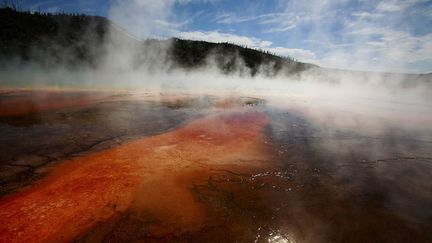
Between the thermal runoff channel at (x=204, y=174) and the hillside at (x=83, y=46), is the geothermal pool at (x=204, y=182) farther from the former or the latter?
the hillside at (x=83, y=46)

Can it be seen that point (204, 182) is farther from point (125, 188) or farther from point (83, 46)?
point (83, 46)

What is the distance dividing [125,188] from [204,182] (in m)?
0.93

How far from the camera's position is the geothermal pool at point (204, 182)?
2.15 meters

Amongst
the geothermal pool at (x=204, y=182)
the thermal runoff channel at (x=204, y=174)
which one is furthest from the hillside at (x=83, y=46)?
the geothermal pool at (x=204, y=182)

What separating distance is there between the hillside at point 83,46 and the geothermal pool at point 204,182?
14600mm

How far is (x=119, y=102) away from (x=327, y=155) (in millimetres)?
6236

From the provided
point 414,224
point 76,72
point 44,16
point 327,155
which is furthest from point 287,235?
point 44,16

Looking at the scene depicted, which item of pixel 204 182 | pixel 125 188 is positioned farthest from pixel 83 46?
pixel 204 182

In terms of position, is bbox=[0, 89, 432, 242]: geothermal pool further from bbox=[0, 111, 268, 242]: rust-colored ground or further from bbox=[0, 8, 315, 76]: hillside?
bbox=[0, 8, 315, 76]: hillside

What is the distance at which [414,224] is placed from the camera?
7.70ft

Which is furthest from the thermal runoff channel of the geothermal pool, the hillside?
the hillside

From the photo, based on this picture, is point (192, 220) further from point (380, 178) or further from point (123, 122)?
point (123, 122)

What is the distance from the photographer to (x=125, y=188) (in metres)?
2.76

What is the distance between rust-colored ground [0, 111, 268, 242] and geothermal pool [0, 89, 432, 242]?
13mm
